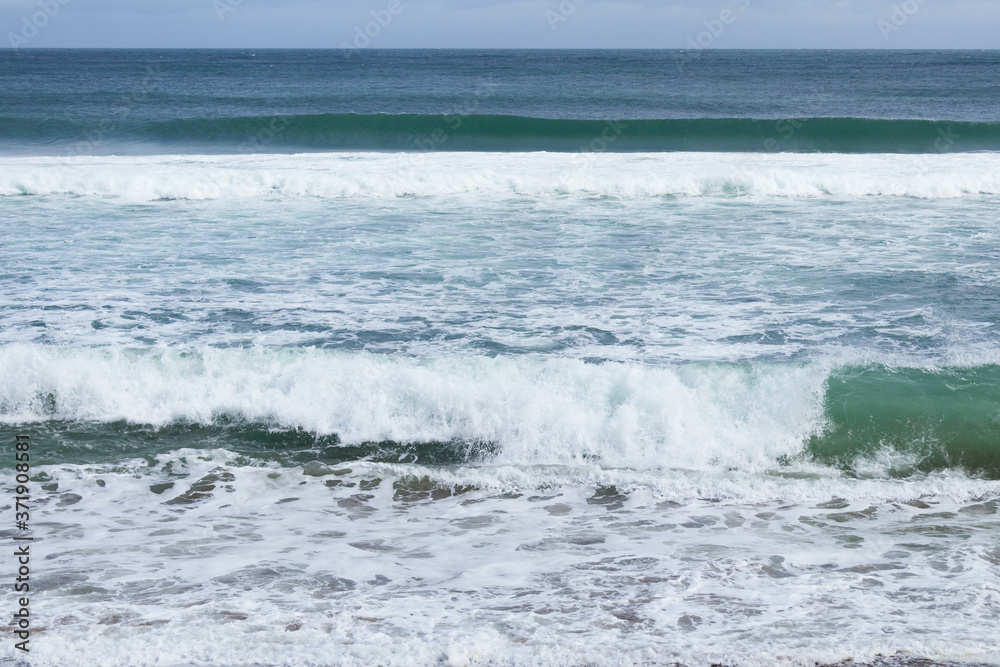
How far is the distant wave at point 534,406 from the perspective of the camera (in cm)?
644

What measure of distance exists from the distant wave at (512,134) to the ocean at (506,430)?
10.2m

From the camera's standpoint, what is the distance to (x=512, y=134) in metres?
26.7

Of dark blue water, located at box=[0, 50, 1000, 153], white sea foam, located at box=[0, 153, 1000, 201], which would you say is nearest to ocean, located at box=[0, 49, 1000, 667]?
white sea foam, located at box=[0, 153, 1000, 201]

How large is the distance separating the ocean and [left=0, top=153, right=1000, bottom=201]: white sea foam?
2.95 ft

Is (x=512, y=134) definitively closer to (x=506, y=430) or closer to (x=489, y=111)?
(x=489, y=111)

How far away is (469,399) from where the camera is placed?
691 cm

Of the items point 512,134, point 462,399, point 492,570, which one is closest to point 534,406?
point 462,399

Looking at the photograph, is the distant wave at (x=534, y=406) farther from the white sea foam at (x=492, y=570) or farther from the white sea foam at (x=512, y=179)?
the white sea foam at (x=512, y=179)

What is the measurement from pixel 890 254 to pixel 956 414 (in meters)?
5.20

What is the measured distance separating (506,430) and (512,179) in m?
10.8

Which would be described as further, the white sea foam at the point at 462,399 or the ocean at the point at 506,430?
the white sea foam at the point at 462,399

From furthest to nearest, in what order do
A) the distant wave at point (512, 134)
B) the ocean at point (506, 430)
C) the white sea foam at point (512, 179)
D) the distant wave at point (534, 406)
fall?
the distant wave at point (512, 134)
the white sea foam at point (512, 179)
the distant wave at point (534, 406)
the ocean at point (506, 430)

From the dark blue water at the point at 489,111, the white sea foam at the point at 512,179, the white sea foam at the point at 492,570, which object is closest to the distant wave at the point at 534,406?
the white sea foam at the point at 492,570

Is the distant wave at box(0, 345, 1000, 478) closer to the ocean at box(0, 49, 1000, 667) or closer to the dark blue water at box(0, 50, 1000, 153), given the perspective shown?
the ocean at box(0, 49, 1000, 667)
